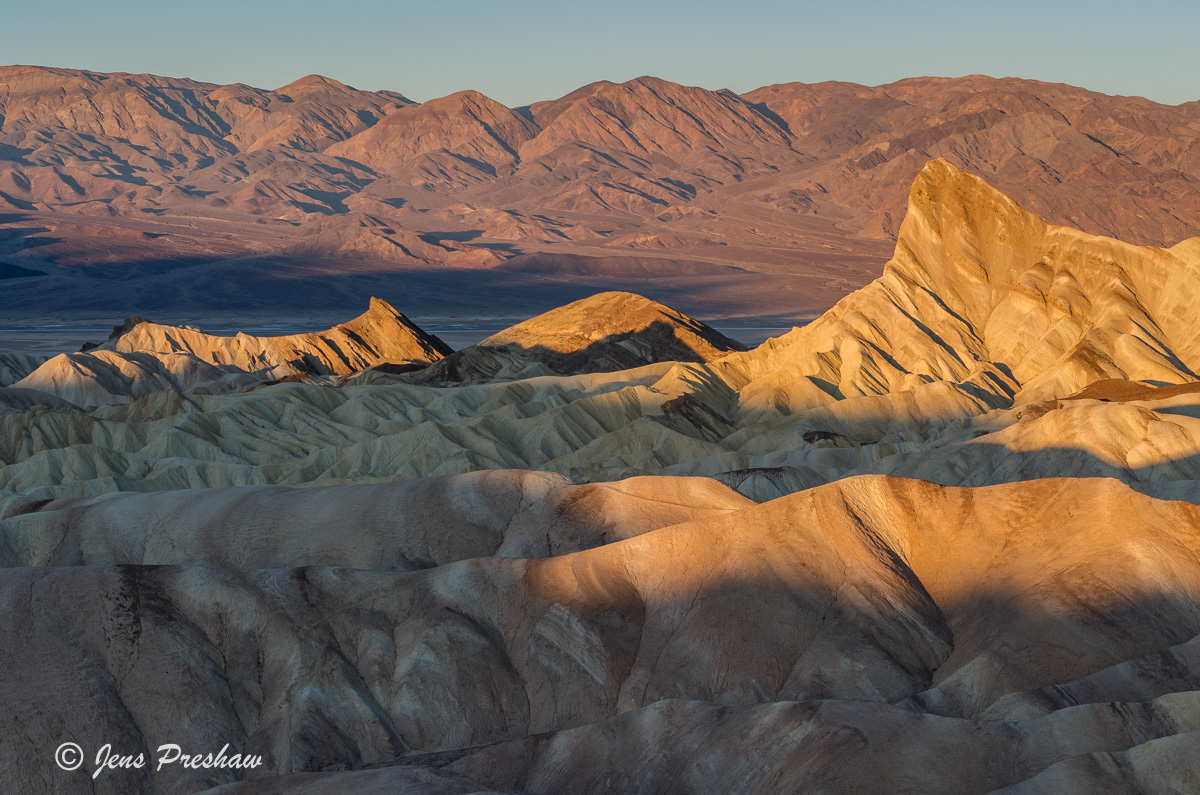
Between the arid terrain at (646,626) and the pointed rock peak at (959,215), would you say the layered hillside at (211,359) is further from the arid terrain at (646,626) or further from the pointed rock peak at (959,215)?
the pointed rock peak at (959,215)

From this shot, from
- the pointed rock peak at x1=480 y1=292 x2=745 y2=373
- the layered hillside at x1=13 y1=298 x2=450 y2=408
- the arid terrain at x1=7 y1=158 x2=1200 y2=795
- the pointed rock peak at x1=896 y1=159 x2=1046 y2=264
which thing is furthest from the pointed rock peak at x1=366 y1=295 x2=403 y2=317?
the arid terrain at x1=7 y1=158 x2=1200 y2=795

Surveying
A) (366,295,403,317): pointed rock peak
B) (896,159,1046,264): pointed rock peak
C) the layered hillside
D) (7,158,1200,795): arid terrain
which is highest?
(896,159,1046,264): pointed rock peak

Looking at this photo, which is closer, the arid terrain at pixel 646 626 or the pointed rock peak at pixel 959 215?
the arid terrain at pixel 646 626

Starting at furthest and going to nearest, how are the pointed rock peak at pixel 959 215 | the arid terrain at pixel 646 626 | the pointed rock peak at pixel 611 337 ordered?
the pointed rock peak at pixel 611 337 < the pointed rock peak at pixel 959 215 < the arid terrain at pixel 646 626

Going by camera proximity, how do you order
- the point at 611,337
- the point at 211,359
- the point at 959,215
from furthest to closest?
the point at 211,359, the point at 611,337, the point at 959,215

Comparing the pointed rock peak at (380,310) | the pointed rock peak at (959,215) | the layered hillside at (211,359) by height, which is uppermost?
the pointed rock peak at (959,215)

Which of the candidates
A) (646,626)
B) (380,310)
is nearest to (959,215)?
(380,310)

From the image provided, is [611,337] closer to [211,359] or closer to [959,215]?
[959,215]

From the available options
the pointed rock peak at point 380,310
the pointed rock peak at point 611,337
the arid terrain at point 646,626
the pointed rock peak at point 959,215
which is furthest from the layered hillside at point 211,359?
the pointed rock peak at point 959,215

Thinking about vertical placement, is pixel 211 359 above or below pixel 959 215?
below

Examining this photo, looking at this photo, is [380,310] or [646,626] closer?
[646,626]

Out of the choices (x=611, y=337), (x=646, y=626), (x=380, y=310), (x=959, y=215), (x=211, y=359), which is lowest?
(x=211, y=359)

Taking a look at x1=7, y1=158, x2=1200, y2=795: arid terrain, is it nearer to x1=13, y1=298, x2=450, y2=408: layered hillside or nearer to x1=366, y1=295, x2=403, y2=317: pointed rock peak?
x1=13, y1=298, x2=450, y2=408: layered hillside

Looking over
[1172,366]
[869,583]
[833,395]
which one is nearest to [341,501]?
[869,583]
